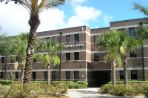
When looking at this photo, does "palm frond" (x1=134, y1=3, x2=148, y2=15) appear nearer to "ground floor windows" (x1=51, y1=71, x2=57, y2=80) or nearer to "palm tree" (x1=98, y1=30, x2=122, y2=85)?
"palm tree" (x1=98, y1=30, x2=122, y2=85)

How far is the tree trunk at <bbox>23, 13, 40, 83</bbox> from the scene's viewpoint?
836 inches

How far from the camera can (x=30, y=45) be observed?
21562mm

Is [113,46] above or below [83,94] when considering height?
above

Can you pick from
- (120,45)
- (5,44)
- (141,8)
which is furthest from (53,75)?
(141,8)

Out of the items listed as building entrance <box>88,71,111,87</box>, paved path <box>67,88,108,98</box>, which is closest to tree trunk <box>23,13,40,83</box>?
paved path <box>67,88,108,98</box>

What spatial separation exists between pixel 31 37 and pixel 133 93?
1229 cm

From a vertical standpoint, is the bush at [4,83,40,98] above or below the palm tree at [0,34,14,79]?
below

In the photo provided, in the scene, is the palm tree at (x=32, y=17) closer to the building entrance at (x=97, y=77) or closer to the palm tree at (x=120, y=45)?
the palm tree at (x=120, y=45)

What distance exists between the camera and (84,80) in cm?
5097

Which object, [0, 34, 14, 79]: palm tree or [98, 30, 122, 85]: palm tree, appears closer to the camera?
[98, 30, 122, 85]: palm tree

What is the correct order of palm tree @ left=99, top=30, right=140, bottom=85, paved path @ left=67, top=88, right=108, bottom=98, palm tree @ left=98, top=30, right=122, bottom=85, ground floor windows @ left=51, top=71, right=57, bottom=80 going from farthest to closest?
ground floor windows @ left=51, top=71, right=57, bottom=80, palm tree @ left=98, top=30, right=122, bottom=85, palm tree @ left=99, top=30, right=140, bottom=85, paved path @ left=67, top=88, right=108, bottom=98

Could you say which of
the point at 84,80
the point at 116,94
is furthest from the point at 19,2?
the point at 84,80

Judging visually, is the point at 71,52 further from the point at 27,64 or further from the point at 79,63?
the point at 27,64

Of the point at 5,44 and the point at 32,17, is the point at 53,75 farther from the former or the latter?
the point at 32,17
